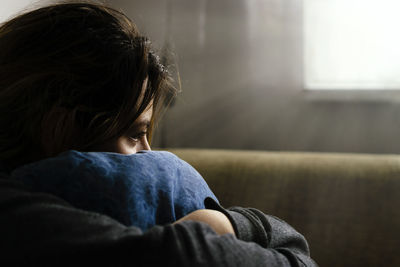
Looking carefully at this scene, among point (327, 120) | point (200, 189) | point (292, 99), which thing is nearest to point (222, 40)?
point (292, 99)

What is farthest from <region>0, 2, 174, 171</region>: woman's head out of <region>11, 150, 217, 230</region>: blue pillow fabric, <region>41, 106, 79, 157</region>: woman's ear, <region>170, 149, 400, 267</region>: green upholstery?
<region>170, 149, 400, 267</region>: green upholstery

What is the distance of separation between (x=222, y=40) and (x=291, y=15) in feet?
0.82

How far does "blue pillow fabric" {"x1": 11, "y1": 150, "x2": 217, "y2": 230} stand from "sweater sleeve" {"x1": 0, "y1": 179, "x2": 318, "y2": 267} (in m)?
0.03

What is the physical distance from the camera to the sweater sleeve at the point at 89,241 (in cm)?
39

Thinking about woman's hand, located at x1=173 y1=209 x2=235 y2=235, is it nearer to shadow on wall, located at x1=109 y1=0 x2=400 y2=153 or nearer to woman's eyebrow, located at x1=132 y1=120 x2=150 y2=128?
woman's eyebrow, located at x1=132 y1=120 x2=150 y2=128

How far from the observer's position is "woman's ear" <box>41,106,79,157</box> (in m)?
0.59

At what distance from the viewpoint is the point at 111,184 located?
1.52ft

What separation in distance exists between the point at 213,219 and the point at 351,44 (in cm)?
109

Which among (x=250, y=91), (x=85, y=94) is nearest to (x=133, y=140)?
(x=85, y=94)

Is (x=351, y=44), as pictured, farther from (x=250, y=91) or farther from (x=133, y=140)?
(x=133, y=140)

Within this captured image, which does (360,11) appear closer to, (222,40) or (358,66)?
(358,66)

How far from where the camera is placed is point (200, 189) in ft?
1.87

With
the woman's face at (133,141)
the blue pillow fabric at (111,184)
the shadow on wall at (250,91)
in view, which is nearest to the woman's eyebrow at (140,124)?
the woman's face at (133,141)

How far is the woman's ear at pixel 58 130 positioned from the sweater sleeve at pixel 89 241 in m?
0.17
